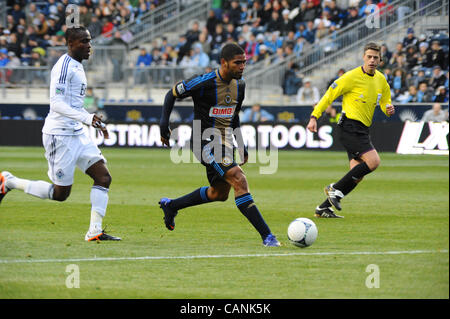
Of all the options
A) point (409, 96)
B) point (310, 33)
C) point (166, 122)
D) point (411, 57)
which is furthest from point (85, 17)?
point (166, 122)

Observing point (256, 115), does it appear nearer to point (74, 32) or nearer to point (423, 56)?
point (423, 56)

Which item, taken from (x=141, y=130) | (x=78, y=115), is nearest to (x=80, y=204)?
(x=78, y=115)

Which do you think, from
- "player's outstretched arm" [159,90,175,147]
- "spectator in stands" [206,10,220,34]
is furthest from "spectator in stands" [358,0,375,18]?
"player's outstretched arm" [159,90,175,147]

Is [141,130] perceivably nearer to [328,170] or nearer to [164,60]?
[164,60]

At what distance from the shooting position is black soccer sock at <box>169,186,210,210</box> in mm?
9070

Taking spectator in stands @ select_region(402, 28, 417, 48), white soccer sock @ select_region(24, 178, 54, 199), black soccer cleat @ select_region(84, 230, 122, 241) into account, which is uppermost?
spectator in stands @ select_region(402, 28, 417, 48)

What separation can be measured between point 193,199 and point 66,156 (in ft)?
5.03

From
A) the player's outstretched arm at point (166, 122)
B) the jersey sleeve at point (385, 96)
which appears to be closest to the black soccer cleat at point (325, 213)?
the jersey sleeve at point (385, 96)

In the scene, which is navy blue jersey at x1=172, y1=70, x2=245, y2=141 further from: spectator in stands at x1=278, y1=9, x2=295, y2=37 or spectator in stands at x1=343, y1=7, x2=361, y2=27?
spectator in stands at x1=278, y1=9, x2=295, y2=37

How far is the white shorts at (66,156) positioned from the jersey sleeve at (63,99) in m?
0.33

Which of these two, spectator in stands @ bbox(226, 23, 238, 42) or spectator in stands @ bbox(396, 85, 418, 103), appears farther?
spectator in stands @ bbox(226, 23, 238, 42)

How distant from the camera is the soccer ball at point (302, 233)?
802cm

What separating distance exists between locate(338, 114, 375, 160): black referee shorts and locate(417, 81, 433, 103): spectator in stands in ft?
46.2
